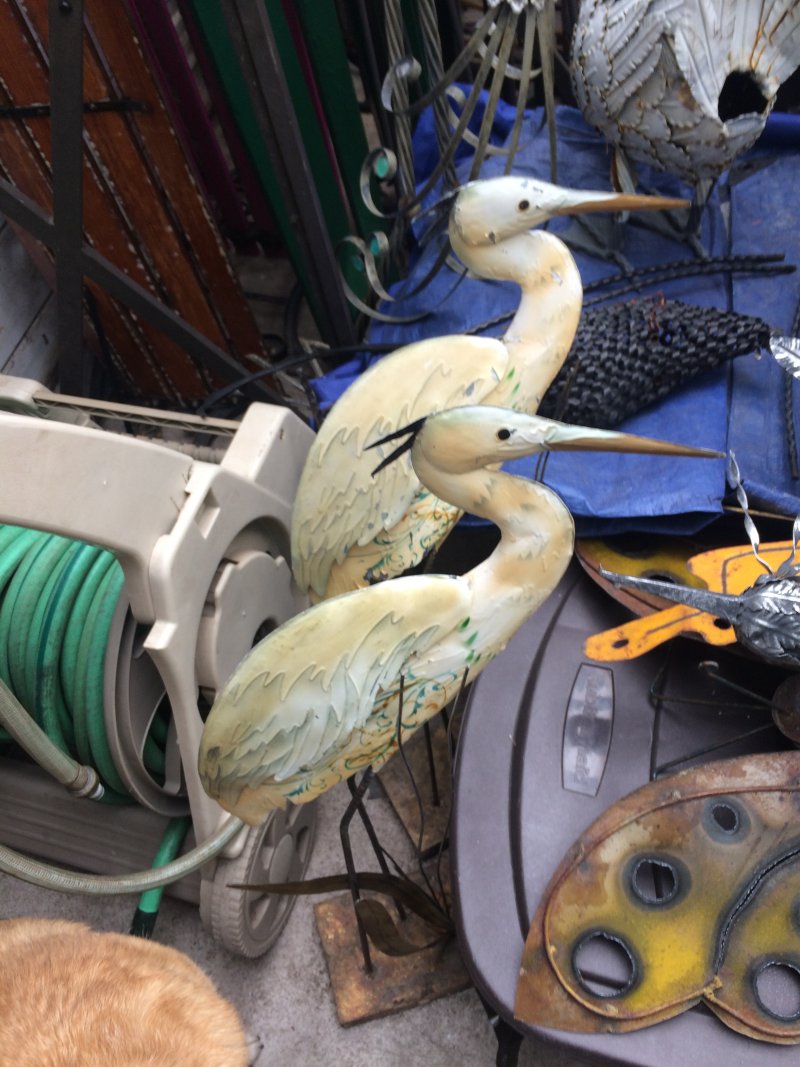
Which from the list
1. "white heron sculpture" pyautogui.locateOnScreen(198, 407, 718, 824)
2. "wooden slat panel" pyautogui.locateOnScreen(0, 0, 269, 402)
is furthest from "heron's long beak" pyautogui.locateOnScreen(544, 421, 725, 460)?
"wooden slat panel" pyautogui.locateOnScreen(0, 0, 269, 402)

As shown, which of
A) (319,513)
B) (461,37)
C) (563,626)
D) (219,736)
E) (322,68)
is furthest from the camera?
(461,37)

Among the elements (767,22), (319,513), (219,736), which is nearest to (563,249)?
(319,513)

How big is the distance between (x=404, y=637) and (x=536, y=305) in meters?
0.48

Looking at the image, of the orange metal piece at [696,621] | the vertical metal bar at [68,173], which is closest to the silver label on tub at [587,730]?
the orange metal piece at [696,621]

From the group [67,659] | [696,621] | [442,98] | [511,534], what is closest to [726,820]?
[696,621]

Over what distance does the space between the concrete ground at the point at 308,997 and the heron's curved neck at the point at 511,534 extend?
655 millimetres

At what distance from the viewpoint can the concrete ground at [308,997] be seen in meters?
1.11

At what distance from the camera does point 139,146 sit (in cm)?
144

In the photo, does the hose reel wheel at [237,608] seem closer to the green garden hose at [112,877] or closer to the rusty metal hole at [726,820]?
the green garden hose at [112,877]

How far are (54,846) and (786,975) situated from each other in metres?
0.94

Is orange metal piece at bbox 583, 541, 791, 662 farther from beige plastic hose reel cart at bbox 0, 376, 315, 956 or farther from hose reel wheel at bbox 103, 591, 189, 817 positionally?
hose reel wheel at bbox 103, 591, 189, 817

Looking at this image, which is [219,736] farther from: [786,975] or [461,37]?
[461,37]

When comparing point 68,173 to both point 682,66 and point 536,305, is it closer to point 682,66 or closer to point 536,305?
point 536,305

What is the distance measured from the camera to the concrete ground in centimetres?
111
